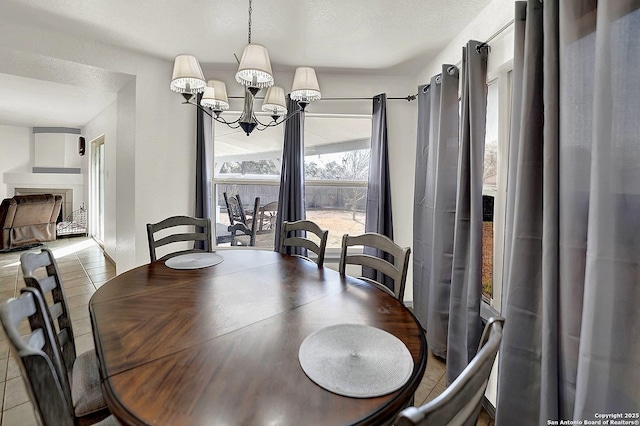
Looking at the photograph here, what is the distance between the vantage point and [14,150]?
6816 millimetres

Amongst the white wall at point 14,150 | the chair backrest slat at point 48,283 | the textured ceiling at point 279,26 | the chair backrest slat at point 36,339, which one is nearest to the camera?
the chair backrest slat at point 36,339

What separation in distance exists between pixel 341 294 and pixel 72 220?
782 cm

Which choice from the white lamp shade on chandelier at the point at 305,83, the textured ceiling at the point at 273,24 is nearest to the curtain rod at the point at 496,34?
the textured ceiling at the point at 273,24

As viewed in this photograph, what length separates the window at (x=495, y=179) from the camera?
194 cm

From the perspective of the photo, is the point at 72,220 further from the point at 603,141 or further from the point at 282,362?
the point at 603,141

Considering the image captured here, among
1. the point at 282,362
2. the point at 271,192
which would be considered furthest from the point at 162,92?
the point at 282,362

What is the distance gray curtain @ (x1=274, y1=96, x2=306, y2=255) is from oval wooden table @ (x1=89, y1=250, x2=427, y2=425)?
141cm

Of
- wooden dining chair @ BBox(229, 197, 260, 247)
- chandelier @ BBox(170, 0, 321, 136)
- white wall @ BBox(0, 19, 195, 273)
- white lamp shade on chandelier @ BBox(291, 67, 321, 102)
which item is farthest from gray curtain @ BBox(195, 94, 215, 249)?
white lamp shade on chandelier @ BBox(291, 67, 321, 102)

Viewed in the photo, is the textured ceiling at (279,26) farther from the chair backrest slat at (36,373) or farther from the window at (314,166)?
the chair backrest slat at (36,373)

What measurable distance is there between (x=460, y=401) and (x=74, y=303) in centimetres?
390

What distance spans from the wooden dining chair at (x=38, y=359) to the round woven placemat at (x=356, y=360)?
1.99 ft

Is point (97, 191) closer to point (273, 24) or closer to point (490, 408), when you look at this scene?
point (273, 24)

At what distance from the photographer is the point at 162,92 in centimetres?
305

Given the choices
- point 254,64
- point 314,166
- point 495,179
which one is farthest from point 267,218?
point 495,179
